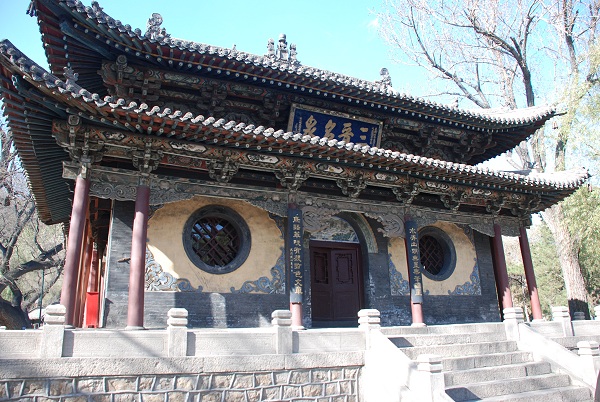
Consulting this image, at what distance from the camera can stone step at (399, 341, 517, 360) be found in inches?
282

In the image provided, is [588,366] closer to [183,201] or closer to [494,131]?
[494,131]

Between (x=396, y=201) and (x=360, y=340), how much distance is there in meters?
3.68

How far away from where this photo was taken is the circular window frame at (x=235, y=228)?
827 centimetres

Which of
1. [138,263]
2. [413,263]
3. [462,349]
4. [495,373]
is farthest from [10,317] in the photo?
[495,373]

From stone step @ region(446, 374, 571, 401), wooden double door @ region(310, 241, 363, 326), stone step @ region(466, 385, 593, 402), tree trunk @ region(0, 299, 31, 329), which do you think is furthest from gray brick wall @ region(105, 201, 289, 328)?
tree trunk @ region(0, 299, 31, 329)

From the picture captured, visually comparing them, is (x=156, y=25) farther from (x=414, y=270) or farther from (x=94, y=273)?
(x=414, y=270)

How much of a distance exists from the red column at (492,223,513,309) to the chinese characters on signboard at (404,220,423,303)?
7.78ft

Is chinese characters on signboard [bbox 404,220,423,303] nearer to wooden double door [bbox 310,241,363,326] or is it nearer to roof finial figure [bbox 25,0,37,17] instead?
wooden double door [bbox 310,241,363,326]

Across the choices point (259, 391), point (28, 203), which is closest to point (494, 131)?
point (259, 391)

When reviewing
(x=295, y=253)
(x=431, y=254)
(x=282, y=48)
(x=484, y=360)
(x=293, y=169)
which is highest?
(x=282, y=48)

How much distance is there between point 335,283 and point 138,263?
14.3 ft

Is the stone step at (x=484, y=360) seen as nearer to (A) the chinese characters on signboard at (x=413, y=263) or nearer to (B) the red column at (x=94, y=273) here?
(A) the chinese characters on signboard at (x=413, y=263)

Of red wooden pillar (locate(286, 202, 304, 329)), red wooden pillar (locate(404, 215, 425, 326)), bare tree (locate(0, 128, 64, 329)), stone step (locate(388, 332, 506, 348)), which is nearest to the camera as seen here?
stone step (locate(388, 332, 506, 348))

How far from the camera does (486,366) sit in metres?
7.24
